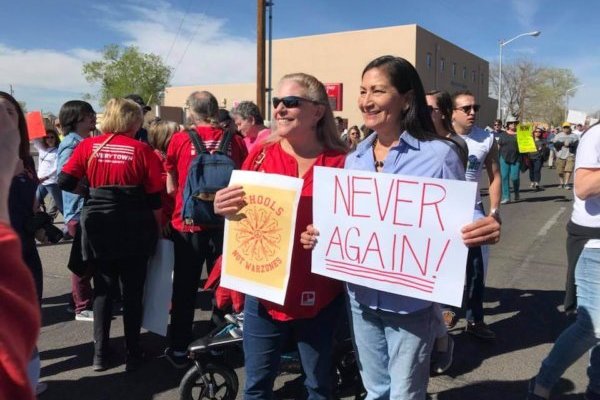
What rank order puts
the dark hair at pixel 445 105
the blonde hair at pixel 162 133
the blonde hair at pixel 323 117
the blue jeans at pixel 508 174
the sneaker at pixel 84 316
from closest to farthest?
the blonde hair at pixel 323 117, the dark hair at pixel 445 105, the sneaker at pixel 84 316, the blonde hair at pixel 162 133, the blue jeans at pixel 508 174

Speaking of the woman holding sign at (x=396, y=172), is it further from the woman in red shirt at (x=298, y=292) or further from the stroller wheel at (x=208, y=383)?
the stroller wheel at (x=208, y=383)

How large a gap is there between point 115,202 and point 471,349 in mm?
3058

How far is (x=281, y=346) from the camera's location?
2.29 metres

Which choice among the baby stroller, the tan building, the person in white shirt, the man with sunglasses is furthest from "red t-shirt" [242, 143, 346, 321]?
the tan building

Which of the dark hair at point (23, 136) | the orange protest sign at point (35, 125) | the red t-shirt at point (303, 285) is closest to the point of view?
the red t-shirt at point (303, 285)

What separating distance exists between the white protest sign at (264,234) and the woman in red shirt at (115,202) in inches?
A: 56.6

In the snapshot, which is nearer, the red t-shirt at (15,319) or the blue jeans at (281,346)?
the red t-shirt at (15,319)

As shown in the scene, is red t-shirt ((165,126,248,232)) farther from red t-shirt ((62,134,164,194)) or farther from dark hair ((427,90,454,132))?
dark hair ((427,90,454,132))

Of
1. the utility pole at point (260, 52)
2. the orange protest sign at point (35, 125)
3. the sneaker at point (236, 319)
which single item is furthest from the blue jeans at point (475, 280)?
the utility pole at point (260, 52)

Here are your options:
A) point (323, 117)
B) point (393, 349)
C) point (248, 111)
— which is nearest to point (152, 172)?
point (323, 117)

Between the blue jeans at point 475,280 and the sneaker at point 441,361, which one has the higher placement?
the blue jeans at point 475,280

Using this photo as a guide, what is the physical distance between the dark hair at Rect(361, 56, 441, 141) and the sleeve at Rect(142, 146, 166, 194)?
6.40ft

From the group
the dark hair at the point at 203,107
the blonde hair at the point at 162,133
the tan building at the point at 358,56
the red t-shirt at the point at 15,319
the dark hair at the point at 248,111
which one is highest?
the tan building at the point at 358,56

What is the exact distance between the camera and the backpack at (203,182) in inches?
128
